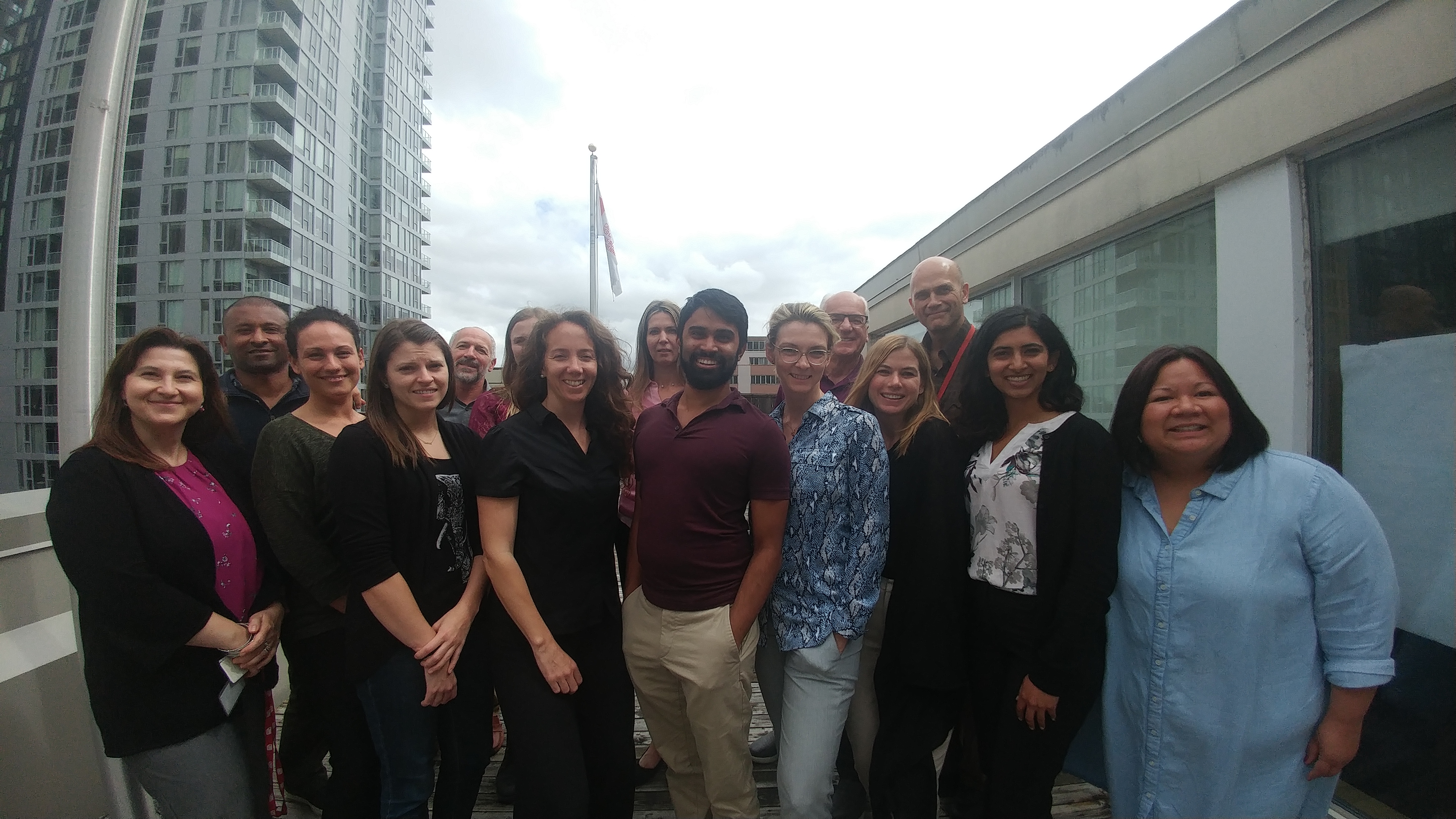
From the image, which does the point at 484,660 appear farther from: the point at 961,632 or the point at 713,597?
the point at 961,632

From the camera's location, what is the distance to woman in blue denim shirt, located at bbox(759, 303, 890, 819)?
7.04ft

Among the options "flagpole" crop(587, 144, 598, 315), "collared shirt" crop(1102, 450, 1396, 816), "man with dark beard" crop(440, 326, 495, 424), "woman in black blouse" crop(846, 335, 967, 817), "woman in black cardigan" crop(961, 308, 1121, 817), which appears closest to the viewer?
Result: "collared shirt" crop(1102, 450, 1396, 816)

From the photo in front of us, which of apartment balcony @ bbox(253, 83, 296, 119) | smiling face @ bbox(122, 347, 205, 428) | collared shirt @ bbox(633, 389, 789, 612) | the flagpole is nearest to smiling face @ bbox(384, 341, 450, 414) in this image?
smiling face @ bbox(122, 347, 205, 428)

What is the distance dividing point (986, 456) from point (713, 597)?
122 cm

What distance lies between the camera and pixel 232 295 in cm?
267

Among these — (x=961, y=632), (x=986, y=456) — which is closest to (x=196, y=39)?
(x=986, y=456)

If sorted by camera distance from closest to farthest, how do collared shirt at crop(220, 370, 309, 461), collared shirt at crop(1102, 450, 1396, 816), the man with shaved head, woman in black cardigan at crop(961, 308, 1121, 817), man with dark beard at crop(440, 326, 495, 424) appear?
collared shirt at crop(1102, 450, 1396, 816), woman in black cardigan at crop(961, 308, 1121, 817), collared shirt at crop(220, 370, 309, 461), the man with shaved head, man with dark beard at crop(440, 326, 495, 424)

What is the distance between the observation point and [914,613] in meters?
2.15

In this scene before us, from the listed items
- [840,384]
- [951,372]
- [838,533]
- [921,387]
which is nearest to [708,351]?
[838,533]

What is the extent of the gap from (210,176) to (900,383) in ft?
10.8

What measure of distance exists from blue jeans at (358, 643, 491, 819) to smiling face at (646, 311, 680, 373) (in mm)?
1776

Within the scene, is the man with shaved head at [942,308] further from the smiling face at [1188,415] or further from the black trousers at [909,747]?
the black trousers at [909,747]

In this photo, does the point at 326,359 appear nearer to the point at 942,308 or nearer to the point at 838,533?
the point at 838,533

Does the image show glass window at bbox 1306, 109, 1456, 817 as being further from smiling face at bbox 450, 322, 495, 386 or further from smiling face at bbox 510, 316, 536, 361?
smiling face at bbox 450, 322, 495, 386
